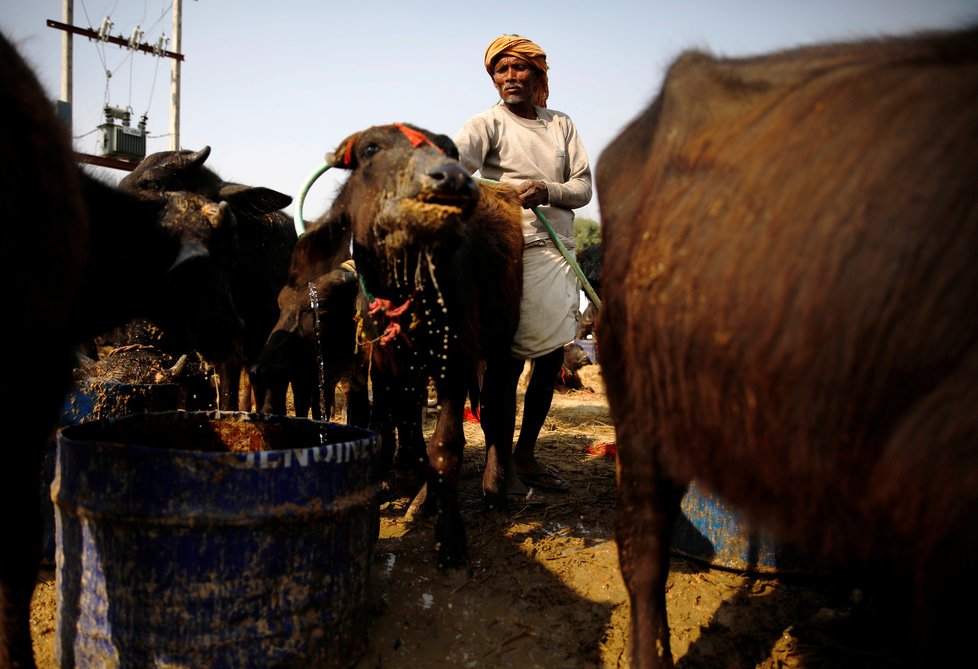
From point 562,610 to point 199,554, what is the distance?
5.45 ft

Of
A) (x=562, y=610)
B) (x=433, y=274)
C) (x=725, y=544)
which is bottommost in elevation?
(x=562, y=610)

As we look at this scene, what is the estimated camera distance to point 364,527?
2.46m

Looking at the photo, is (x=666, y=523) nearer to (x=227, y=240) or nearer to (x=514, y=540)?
(x=514, y=540)

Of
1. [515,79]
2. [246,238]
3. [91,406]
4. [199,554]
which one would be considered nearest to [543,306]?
[515,79]

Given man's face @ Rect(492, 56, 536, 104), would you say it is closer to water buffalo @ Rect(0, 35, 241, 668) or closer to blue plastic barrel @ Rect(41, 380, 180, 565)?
water buffalo @ Rect(0, 35, 241, 668)

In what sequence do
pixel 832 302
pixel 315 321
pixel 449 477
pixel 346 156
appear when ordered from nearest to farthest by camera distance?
1. pixel 832 302
2. pixel 346 156
3. pixel 449 477
4. pixel 315 321

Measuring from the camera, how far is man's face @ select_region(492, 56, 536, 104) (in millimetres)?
4328

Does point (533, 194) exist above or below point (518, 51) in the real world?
below

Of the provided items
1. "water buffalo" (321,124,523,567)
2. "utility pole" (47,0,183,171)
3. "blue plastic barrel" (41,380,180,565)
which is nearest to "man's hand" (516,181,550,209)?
"water buffalo" (321,124,523,567)

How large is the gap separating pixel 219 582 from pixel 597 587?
Answer: 6.02ft

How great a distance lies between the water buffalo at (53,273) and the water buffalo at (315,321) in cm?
55

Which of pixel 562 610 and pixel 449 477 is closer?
pixel 562 610

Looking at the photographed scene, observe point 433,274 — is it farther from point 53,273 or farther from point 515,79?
point 515,79

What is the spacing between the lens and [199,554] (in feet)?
6.72
